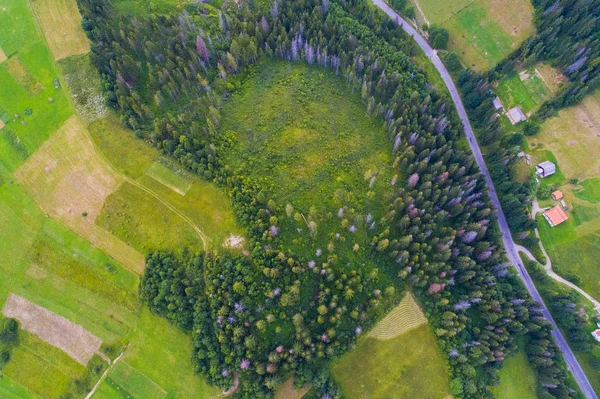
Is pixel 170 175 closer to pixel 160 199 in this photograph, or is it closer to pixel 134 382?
pixel 160 199

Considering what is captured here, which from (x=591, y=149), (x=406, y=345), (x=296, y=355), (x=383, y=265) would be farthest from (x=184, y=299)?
(x=591, y=149)

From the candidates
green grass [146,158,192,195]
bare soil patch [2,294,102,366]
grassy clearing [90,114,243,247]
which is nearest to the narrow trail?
grassy clearing [90,114,243,247]

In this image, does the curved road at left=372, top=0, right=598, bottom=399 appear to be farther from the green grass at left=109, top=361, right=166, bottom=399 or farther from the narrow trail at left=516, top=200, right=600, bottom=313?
the green grass at left=109, top=361, right=166, bottom=399

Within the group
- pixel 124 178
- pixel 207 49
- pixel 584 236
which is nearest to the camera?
pixel 124 178

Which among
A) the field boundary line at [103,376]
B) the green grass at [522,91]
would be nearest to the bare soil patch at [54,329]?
the field boundary line at [103,376]

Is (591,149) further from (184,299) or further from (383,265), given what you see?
(184,299)

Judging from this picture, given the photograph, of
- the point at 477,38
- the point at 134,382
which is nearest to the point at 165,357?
the point at 134,382
